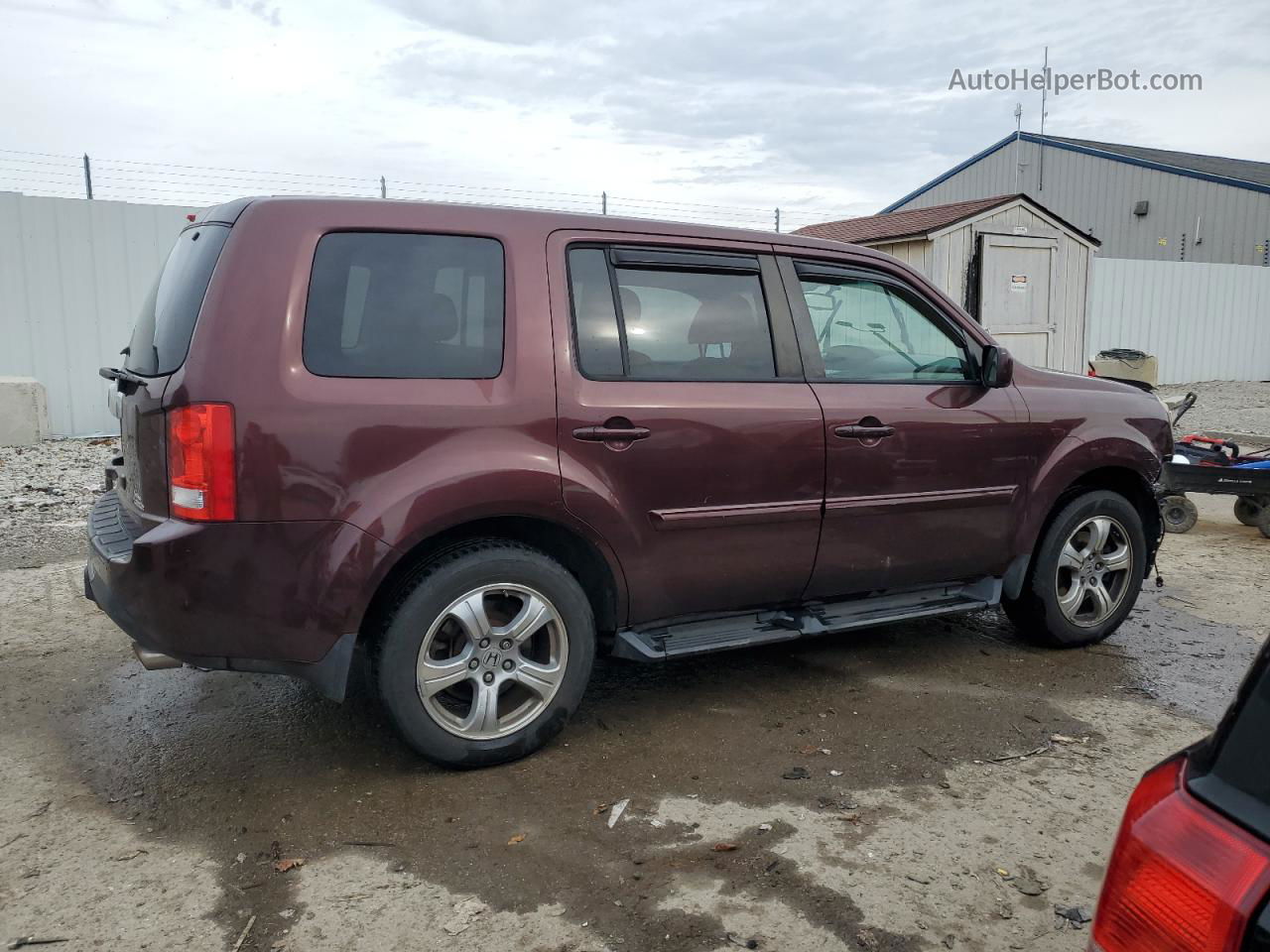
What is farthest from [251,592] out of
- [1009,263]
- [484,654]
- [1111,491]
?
[1009,263]

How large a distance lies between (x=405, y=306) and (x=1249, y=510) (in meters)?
6.83

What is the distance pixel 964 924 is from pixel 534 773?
1.49 metres

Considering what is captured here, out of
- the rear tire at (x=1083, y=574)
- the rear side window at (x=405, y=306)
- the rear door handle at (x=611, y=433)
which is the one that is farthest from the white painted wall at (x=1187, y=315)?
the rear side window at (x=405, y=306)

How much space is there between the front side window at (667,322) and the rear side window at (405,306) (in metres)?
0.34

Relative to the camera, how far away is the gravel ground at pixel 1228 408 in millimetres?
13062

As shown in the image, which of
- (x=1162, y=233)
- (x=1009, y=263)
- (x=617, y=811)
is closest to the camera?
(x=617, y=811)

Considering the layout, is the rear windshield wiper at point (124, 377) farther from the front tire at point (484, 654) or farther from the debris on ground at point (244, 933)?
the debris on ground at point (244, 933)

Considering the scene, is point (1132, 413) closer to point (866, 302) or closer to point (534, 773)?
point (866, 302)

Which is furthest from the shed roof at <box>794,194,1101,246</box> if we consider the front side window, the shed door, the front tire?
the front tire

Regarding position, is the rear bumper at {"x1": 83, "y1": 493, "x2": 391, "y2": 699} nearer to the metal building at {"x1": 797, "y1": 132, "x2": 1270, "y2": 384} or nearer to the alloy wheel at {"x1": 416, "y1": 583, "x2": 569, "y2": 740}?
the alloy wheel at {"x1": 416, "y1": 583, "x2": 569, "y2": 740}

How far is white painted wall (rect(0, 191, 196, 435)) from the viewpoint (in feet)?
33.8

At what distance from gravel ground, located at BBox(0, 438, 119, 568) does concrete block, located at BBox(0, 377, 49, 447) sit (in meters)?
0.14

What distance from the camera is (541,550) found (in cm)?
361

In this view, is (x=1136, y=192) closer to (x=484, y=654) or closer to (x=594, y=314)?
(x=594, y=314)
